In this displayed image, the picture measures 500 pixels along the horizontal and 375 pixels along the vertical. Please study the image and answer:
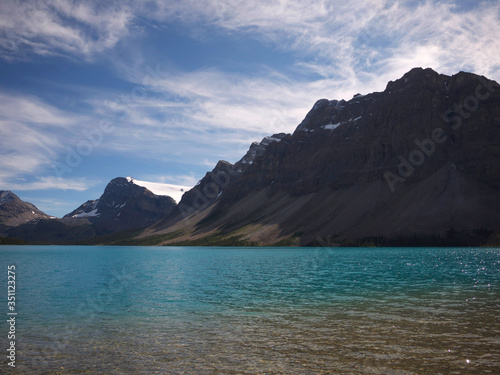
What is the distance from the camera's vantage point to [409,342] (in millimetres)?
22188

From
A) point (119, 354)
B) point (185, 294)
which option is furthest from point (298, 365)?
point (185, 294)

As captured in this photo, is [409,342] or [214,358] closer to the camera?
[214,358]

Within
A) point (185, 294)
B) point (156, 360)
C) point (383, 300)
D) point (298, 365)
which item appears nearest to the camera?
point (298, 365)

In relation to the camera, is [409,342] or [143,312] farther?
[143,312]

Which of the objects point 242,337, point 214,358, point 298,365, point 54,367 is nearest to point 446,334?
point 298,365

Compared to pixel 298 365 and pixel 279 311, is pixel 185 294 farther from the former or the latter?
pixel 298 365

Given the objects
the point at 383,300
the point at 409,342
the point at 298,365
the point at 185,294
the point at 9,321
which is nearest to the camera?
the point at 298,365

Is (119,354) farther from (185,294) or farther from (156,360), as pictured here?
(185,294)

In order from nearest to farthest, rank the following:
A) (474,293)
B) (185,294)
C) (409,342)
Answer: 1. (409,342)
2. (474,293)
3. (185,294)

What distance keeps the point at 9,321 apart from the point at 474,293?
147 ft

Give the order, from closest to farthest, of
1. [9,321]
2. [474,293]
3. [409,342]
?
1. [409,342]
2. [9,321]
3. [474,293]

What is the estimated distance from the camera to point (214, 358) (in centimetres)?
2016

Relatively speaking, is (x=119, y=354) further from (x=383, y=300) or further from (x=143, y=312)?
(x=383, y=300)

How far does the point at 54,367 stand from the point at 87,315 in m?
14.9
